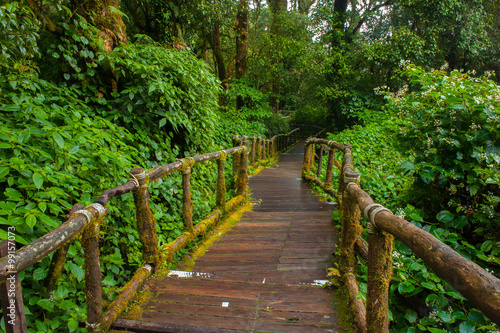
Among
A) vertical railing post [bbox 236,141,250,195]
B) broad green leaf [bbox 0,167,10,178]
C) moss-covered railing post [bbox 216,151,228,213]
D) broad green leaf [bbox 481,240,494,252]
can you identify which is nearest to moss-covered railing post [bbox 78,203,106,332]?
broad green leaf [bbox 0,167,10,178]

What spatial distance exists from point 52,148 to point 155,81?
5.75ft

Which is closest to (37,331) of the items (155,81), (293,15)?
(155,81)

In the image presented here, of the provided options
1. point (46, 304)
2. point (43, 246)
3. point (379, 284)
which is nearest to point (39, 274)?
point (46, 304)

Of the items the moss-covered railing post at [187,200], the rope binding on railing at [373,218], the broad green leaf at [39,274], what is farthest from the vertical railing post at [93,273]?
the rope binding on railing at [373,218]

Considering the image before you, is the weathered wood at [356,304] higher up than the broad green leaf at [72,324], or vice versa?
the broad green leaf at [72,324]

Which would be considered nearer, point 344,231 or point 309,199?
point 344,231

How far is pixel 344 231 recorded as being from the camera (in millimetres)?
2635

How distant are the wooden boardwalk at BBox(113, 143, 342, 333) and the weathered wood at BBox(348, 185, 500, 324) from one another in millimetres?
996

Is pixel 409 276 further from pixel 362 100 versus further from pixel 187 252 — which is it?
pixel 362 100

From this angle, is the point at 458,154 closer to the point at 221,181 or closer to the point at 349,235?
the point at 349,235

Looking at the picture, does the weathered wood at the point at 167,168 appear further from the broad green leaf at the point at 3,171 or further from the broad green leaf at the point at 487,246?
the broad green leaf at the point at 487,246

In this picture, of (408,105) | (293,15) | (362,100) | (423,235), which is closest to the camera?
(423,235)

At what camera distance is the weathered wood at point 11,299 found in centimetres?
118

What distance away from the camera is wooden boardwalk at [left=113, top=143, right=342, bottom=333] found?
1991 millimetres
